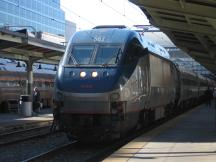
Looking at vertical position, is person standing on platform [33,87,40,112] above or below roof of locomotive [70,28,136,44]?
below

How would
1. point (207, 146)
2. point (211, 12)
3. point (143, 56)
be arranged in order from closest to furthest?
point (207, 146) → point (143, 56) → point (211, 12)

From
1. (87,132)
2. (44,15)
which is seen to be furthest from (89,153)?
(44,15)

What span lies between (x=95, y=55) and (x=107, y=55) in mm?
336

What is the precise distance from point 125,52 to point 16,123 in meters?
11.0

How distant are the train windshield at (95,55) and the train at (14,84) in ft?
65.0

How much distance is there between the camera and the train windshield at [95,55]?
14891 mm

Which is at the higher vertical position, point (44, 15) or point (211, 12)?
point (44, 15)

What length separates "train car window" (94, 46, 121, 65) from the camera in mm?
14828

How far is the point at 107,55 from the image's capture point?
15.1m

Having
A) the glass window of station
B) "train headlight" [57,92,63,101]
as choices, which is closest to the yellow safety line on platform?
"train headlight" [57,92,63,101]

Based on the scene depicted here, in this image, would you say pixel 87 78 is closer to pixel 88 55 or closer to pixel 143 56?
pixel 88 55

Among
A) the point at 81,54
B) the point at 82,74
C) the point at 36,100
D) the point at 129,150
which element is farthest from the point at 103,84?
the point at 36,100

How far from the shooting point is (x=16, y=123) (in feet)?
80.9

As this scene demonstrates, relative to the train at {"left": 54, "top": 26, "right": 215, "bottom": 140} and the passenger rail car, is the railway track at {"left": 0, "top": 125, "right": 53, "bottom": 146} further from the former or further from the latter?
the passenger rail car
